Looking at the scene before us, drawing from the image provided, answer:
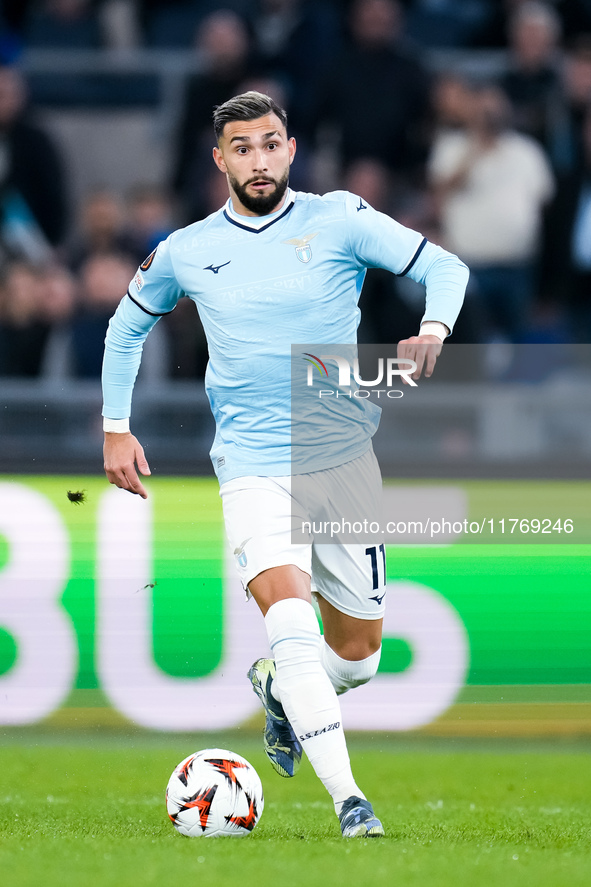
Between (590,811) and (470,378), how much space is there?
2.64m

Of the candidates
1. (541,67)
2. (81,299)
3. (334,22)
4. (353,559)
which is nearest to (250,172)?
(353,559)

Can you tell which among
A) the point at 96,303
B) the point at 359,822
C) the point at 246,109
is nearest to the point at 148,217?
the point at 96,303

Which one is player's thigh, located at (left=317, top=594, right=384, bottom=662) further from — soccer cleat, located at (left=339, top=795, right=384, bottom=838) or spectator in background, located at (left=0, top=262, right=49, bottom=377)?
spectator in background, located at (left=0, top=262, right=49, bottom=377)

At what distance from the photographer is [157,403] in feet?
23.3

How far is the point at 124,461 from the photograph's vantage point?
526cm

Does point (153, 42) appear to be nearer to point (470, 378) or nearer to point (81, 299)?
point (81, 299)

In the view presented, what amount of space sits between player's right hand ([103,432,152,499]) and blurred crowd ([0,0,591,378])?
2554 millimetres

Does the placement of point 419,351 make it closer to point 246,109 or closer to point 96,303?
point 246,109

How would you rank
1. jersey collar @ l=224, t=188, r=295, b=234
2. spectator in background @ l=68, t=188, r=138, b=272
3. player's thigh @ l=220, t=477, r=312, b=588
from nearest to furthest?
player's thigh @ l=220, t=477, r=312, b=588
jersey collar @ l=224, t=188, r=295, b=234
spectator in background @ l=68, t=188, r=138, b=272

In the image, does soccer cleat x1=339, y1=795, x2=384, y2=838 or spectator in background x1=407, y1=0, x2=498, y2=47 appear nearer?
soccer cleat x1=339, y1=795, x2=384, y2=838

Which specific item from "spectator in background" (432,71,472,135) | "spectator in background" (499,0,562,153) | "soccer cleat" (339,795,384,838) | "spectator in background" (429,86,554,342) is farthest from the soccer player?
"spectator in background" (499,0,562,153)

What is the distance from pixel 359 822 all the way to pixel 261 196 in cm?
217

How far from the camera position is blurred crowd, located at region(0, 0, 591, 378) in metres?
8.08

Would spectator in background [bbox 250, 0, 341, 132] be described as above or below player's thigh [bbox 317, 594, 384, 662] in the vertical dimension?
above
